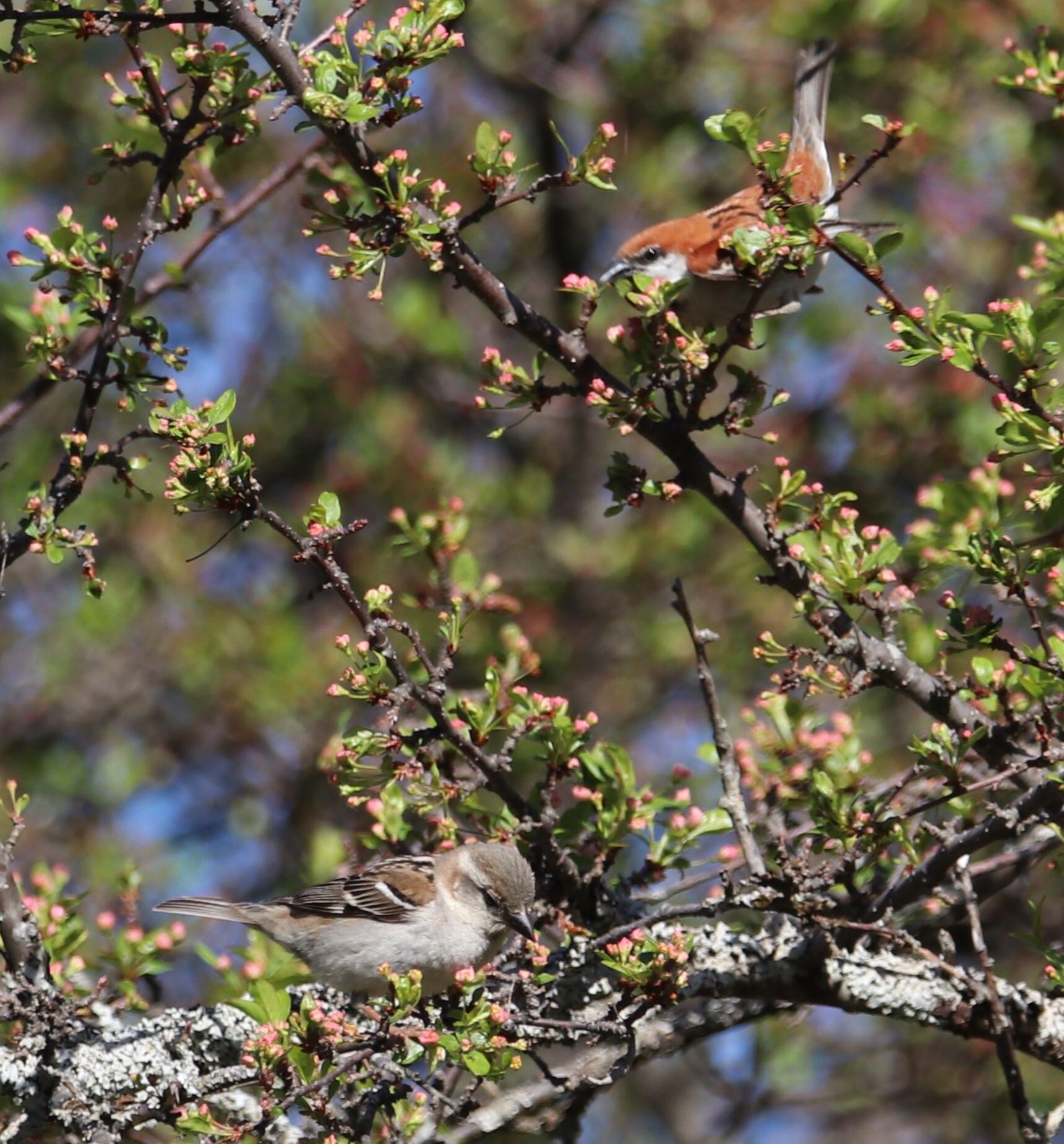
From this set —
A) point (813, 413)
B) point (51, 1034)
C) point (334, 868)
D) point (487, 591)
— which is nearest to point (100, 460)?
point (487, 591)

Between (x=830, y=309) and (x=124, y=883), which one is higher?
(x=830, y=309)

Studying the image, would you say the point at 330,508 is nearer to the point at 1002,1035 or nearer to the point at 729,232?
the point at 729,232

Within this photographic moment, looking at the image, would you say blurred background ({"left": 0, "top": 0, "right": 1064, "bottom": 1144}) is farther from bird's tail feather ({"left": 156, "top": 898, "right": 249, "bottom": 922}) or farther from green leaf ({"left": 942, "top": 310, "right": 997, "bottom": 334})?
green leaf ({"left": 942, "top": 310, "right": 997, "bottom": 334})

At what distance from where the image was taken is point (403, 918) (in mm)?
4844

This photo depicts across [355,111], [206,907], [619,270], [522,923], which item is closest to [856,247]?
[355,111]

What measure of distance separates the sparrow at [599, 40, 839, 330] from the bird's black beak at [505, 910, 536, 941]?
208 cm

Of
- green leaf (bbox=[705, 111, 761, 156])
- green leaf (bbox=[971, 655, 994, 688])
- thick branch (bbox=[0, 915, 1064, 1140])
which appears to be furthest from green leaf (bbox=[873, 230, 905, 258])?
thick branch (bbox=[0, 915, 1064, 1140])

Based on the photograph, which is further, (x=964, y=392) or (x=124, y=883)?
(x=964, y=392)

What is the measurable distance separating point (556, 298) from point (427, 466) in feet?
4.92

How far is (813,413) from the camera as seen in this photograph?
8.70m

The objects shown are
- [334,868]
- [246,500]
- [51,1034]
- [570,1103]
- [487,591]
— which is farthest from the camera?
[334,868]

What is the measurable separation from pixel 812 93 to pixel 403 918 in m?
3.77

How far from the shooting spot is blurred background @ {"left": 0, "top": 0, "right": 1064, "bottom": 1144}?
7.75 metres

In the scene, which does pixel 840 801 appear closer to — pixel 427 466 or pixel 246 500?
pixel 246 500
